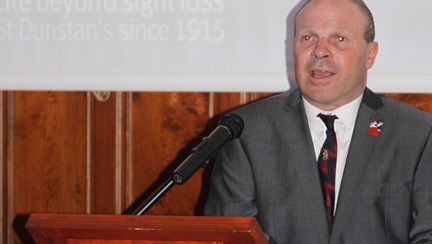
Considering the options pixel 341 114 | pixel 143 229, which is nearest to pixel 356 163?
pixel 341 114

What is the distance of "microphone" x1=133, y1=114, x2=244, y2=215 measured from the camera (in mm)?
2023

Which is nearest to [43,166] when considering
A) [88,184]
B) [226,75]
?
[88,184]

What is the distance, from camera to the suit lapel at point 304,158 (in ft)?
8.22

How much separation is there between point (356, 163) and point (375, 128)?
0.50ft

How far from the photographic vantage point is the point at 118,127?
3807mm

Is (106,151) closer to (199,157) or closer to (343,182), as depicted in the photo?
(343,182)

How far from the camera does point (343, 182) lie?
2.51 meters

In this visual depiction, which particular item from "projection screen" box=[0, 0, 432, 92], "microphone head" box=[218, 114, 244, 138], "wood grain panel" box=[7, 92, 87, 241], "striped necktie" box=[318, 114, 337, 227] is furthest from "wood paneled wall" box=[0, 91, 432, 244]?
"microphone head" box=[218, 114, 244, 138]

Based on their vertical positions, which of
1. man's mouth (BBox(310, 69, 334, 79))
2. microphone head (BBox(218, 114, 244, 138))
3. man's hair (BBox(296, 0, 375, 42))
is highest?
man's hair (BBox(296, 0, 375, 42))

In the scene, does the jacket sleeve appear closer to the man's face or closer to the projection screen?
the man's face

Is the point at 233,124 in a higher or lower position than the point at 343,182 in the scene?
higher

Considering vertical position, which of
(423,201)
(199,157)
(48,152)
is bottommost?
(48,152)

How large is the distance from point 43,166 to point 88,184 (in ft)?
0.78

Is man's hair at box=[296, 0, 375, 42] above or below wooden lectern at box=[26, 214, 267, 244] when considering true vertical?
above
